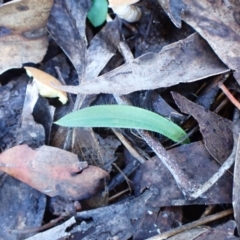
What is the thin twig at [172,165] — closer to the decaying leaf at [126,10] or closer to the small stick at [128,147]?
the small stick at [128,147]

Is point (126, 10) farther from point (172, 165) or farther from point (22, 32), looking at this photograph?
point (172, 165)

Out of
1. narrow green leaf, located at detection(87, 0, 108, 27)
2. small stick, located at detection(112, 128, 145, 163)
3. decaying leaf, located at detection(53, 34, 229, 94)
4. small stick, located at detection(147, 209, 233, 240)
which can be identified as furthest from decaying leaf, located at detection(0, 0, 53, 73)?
small stick, located at detection(147, 209, 233, 240)

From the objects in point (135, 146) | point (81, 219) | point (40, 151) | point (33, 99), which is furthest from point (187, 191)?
point (33, 99)

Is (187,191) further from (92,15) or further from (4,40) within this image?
(4,40)

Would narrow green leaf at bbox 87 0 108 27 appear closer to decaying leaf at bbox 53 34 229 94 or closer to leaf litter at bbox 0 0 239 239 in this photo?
leaf litter at bbox 0 0 239 239

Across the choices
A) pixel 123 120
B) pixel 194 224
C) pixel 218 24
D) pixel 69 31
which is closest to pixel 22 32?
pixel 69 31

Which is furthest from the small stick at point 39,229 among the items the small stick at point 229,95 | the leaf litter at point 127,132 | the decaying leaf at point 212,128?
the small stick at point 229,95
